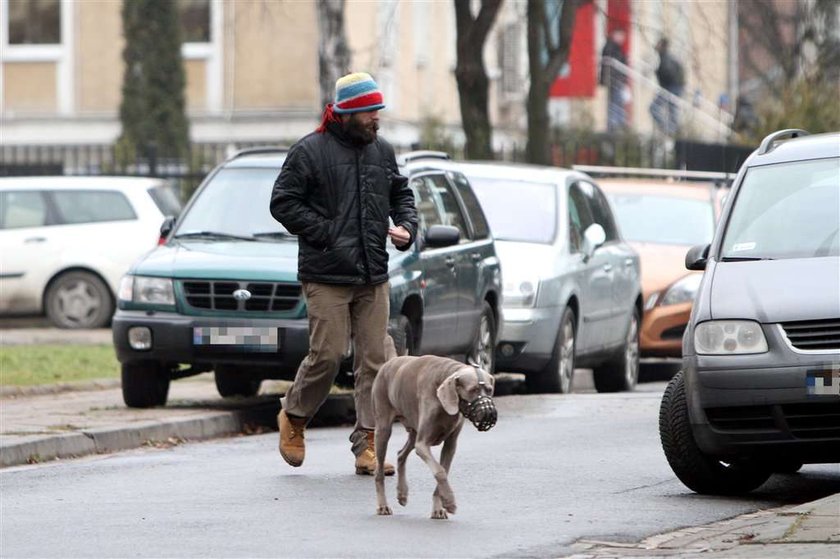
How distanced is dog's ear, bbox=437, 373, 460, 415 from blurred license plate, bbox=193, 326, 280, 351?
4.66m

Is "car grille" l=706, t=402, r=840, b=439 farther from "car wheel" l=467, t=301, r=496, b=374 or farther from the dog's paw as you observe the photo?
"car wheel" l=467, t=301, r=496, b=374

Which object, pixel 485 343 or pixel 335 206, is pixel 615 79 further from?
pixel 335 206

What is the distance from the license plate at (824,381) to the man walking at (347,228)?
2182 mm

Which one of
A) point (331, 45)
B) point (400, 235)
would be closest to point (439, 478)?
point (400, 235)

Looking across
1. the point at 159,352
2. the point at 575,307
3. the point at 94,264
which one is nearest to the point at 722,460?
the point at 159,352

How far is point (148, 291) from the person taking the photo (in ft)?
44.0

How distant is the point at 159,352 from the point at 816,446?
5388 mm

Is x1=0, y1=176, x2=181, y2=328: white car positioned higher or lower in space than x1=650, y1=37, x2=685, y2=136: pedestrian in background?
lower

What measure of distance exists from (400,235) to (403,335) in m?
3.13

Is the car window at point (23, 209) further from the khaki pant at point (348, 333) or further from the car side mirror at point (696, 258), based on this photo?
the car side mirror at point (696, 258)

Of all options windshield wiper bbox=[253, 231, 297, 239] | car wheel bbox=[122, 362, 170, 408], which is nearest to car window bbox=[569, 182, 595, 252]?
windshield wiper bbox=[253, 231, 297, 239]

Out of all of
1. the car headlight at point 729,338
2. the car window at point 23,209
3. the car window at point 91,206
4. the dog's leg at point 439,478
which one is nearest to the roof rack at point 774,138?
the car headlight at point 729,338

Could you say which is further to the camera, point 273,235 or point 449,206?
point 449,206

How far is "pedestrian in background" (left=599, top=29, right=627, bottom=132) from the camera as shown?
37.9m
